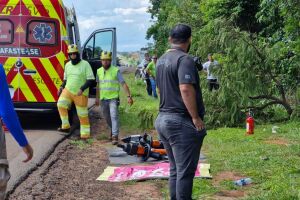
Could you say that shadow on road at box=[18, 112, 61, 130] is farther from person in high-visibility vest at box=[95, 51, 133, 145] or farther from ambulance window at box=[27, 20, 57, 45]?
person in high-visibility vest at box=[95, 51, 133, 145]

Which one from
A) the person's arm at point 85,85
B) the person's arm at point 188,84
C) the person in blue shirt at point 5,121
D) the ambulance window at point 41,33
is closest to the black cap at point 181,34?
the person's arm at point 188,84

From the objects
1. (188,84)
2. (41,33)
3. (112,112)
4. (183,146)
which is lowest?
(112,112)

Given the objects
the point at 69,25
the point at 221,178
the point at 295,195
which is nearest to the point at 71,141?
the point at 69,25

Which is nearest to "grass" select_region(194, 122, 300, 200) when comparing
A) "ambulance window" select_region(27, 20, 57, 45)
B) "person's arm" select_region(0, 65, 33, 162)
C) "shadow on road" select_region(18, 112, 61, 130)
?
"person's arm" select_region(0, 65, 33, 162)

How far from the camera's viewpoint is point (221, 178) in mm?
7273

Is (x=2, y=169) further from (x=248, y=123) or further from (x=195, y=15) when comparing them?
(x=195, y=15)

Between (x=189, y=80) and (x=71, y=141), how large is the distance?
6.04 m

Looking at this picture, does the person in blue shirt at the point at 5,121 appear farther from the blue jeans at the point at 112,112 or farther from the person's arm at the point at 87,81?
the person's arm at the point at 87,81

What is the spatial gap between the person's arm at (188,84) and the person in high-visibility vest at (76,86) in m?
5.92

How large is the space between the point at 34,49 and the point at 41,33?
378 mm

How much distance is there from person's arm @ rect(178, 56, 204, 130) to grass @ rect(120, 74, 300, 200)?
1.62 m

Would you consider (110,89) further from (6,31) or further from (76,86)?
(6,31)

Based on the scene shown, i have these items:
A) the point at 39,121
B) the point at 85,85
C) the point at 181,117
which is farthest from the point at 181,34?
the point at 39,121

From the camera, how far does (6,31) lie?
1136 cm
